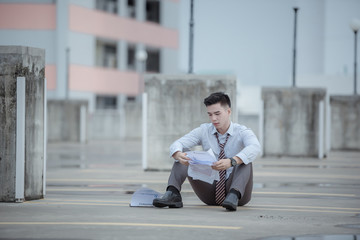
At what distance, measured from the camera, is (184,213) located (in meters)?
10.5

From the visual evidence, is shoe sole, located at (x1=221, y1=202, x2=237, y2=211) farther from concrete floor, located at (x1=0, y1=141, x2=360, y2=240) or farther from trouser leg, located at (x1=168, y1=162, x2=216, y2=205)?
trouser leg, located at (x1=168, y1=162, x2=216, y2=205)

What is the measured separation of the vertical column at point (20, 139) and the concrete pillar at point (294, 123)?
51.6ft

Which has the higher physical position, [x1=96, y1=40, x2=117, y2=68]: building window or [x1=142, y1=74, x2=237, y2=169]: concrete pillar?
[x1=96, y1=40, x2=117, y2=68]: building window

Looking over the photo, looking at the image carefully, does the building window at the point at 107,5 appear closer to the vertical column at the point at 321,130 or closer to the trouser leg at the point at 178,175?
the vertical column at the point at 321,130

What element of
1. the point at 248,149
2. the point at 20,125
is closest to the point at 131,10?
the point at 20,125

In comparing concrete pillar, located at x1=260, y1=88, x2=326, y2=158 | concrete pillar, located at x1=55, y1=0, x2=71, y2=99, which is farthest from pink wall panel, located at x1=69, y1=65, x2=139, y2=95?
concrete pillar, located at x1=260, y1=88, x2=326, y2=158

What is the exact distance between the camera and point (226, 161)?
10.6m

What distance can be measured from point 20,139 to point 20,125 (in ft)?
0.63

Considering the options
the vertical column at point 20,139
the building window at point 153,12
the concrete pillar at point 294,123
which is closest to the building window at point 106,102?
the building window at point 153,12

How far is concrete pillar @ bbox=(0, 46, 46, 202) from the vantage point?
11.9m

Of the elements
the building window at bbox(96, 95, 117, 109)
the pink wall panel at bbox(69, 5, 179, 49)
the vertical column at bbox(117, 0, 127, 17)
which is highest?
the vertical column at bbox(117, 0, 127, 17)

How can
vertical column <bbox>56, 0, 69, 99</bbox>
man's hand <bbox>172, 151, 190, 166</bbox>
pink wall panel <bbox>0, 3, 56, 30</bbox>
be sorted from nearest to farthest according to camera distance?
man's hand <bbox>172, 151, 190, 166</bbox>
vertical column <bbox>56, 0, 69, 99</bbox>
pink wall panel <bbox>0, 3, 56, 30</bbox>

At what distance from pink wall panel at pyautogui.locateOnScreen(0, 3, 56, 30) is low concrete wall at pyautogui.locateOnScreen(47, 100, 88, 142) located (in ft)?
44.3

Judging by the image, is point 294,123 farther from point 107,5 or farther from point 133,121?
point 107,5
